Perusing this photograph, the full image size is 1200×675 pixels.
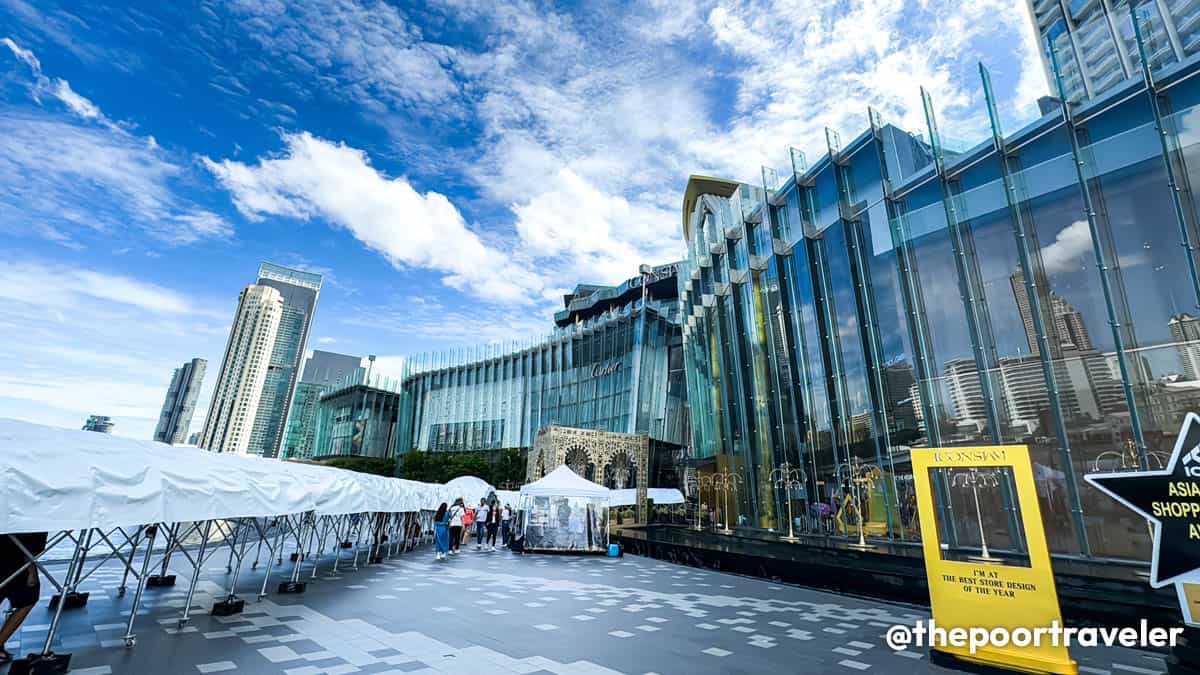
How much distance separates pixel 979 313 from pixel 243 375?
505ft

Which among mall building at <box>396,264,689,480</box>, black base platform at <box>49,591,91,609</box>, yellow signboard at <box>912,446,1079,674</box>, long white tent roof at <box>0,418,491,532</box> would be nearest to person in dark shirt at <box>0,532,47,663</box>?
long white tent roof at <box>0,418,491,532</box>

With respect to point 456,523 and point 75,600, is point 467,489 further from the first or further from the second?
point 75,600

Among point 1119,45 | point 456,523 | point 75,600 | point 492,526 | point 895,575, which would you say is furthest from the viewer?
point 492,526

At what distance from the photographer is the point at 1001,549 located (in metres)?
12.5

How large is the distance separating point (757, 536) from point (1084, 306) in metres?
12.7

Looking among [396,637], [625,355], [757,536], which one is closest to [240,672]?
[396,637]

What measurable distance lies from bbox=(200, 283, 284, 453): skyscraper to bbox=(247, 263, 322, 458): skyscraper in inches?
74.7

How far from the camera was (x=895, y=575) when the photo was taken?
9.30 m

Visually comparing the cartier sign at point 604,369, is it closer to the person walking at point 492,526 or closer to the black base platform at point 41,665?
the person walking at point 492,526

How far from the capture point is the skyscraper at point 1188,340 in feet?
32.5

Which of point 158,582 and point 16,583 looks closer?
point 16,583

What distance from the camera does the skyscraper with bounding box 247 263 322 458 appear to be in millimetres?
131500

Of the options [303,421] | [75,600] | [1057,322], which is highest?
[303,421]

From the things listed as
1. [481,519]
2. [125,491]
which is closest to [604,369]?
[481,519]
